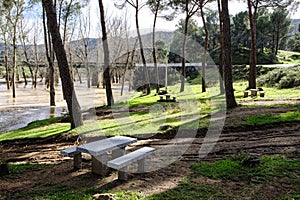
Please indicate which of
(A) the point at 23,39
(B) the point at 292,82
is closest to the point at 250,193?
(B) the point at 292,82

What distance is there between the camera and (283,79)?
16344 mm

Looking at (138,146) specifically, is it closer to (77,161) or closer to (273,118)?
(77,161)

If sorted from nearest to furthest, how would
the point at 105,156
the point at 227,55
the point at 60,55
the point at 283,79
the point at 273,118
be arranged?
1. the point at 105,156
2. the point at 273,118
3. the point at 60,55
4. the point at 227,55
5. the point at 283,79

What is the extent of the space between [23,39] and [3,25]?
8.18 metres

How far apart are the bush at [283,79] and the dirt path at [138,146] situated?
9.50 meters

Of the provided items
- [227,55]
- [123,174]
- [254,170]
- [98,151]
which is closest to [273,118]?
[227,55]

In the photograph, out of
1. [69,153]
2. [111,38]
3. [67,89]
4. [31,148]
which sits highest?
[111,38]

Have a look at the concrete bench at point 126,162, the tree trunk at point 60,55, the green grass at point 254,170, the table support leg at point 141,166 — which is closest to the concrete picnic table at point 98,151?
the concrete bench at point 126,162

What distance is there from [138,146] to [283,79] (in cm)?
1340

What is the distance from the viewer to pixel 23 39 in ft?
106

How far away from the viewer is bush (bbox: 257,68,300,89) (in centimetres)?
1577

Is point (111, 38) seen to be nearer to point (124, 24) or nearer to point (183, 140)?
point (124, 24)

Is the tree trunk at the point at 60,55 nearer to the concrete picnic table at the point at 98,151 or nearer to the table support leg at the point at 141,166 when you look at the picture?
the concrete picnic table at the point at 98,151

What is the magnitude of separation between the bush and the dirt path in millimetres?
9503
